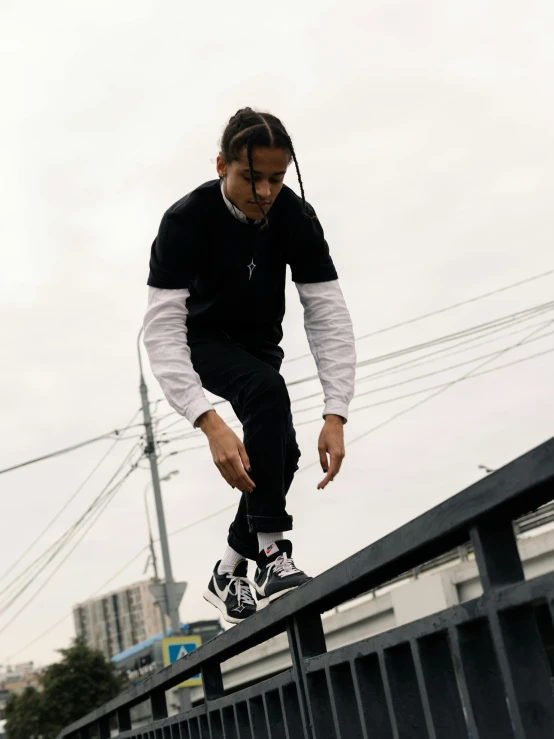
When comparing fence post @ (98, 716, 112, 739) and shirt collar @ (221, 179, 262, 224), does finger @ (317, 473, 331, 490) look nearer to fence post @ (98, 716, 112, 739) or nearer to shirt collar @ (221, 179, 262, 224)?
shirt collar @ (221, 179, 262, 224)

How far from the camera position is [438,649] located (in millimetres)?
1529

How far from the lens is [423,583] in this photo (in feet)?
67.6

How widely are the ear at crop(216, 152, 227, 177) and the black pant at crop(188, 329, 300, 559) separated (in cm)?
A: 53

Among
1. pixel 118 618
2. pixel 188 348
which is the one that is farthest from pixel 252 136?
pixel 118 618

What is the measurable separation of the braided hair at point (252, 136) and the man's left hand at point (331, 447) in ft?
2.28

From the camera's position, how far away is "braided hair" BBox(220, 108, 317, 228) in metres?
2.73

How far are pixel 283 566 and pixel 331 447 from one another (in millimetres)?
402

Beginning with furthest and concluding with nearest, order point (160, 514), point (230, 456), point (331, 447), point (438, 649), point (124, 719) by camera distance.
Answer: point (160, 514)
point (124, 719)
point (331, 447)
point (230, 456)
point (438, 649)

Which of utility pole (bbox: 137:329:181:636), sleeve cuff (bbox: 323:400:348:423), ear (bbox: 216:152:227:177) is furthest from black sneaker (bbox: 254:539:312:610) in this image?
utility pole (bbox: 137:329:181:636)

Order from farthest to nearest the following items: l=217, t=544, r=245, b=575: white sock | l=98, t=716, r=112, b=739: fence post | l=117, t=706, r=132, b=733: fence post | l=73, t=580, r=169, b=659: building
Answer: l=73, t=580, r=169, b=659: building, l=98, t=716, r=112, b=739: fence post, l=117, t=706, r=132, b=733: fence post, l=217, t=544, r=245, b=575: white sock

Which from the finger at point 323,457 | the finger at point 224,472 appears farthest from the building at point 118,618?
the finger at point 224,472

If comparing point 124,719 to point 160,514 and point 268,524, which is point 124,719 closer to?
point 268,524

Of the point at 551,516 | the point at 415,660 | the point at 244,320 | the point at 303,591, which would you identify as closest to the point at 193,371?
the point at 244,320

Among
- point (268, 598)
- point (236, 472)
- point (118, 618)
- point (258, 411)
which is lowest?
point (268, 598)
